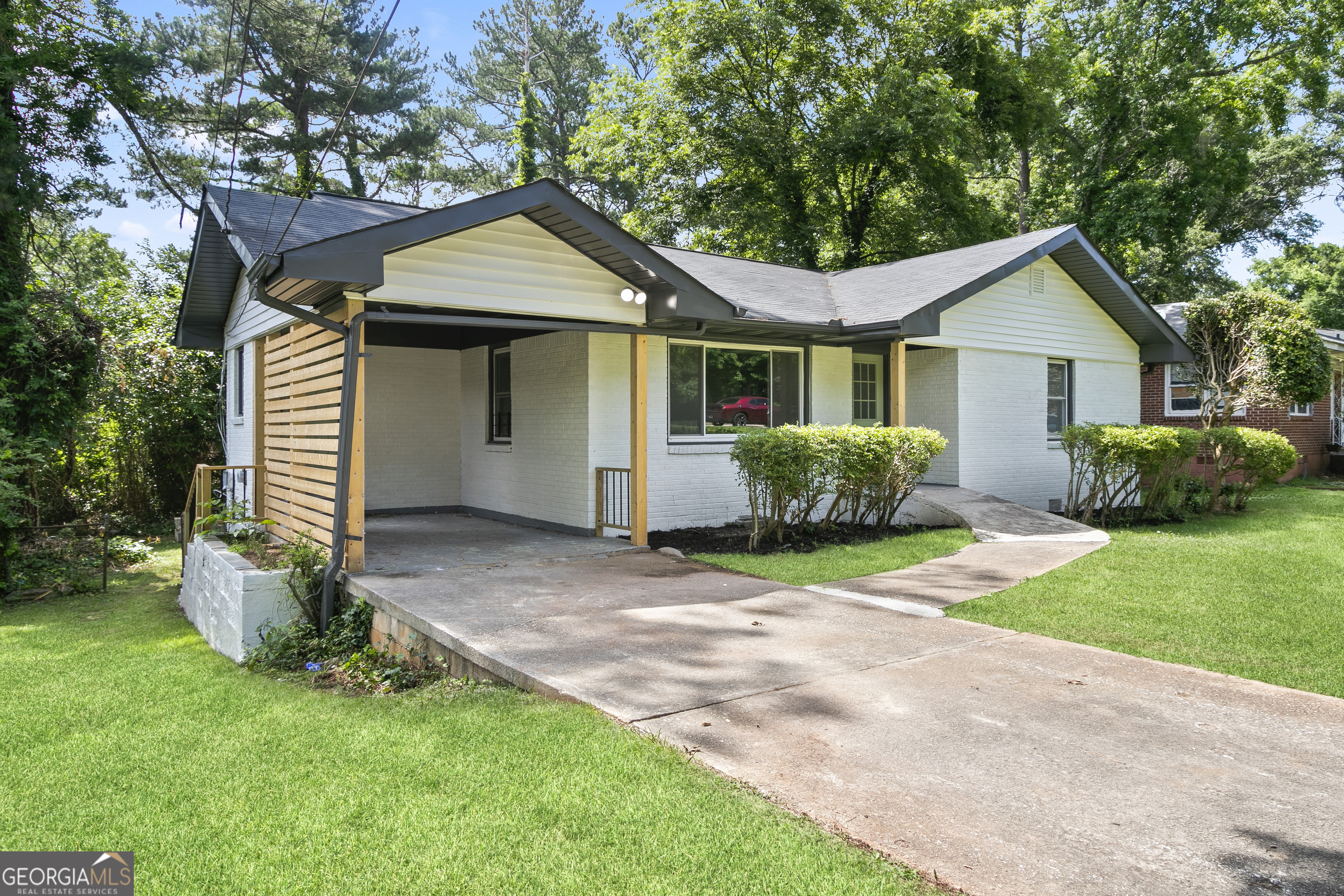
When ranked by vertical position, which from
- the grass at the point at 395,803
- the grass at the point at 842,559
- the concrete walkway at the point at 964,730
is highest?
the grass at the point at 842,559

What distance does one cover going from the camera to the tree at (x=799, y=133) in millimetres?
22375

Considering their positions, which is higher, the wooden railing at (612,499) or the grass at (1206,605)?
the wooden railing at (612,499)

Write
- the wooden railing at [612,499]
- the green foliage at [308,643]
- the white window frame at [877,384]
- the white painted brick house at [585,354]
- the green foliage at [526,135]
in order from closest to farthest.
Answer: the green foliage at [308,643] → the white painted brick house at [585,354] → the wooden railing at [612,499] → the white window frame at [877,384] → the green foliage at [526,135]

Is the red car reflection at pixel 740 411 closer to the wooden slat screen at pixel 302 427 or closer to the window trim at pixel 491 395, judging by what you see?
the window trim at pixel 491 395

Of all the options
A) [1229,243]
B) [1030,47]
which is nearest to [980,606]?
[1030,47]

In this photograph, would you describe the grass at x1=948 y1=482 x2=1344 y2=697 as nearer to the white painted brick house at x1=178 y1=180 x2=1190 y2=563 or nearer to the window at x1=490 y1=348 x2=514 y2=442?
the white painted brick house at x1=178 y1=180 x2=1190 y2=563

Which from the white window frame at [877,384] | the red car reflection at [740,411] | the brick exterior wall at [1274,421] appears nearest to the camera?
the red car reflection at [740,411]

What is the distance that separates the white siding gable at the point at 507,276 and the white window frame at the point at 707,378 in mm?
1950

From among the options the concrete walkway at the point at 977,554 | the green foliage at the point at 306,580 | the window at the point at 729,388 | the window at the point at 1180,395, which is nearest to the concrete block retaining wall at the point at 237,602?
the green foliage at the point at 306,580

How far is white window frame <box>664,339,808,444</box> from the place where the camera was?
10781mm

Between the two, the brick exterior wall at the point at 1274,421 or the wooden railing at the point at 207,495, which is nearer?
the wooden railing at the point at 207,495

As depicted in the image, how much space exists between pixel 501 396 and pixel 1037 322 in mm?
8755

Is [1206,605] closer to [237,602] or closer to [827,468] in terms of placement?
[827,468]

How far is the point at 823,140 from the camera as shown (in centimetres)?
2250
